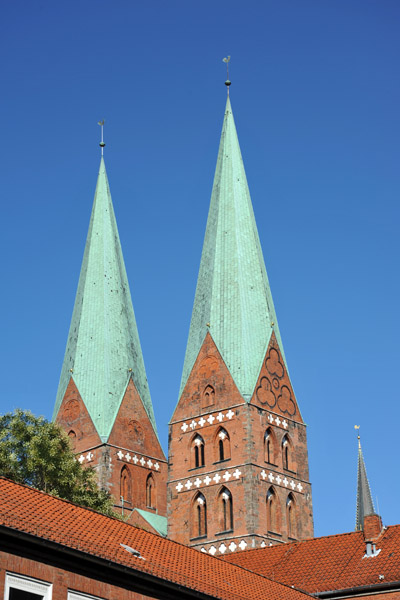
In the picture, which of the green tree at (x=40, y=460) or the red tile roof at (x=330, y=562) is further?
the green tree at (x=40, y=460)

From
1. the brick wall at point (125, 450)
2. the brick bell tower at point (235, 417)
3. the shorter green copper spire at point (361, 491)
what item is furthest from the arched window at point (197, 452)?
the shorter green copper spire at point (361, 491)

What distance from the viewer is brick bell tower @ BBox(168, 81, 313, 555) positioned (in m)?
58.5

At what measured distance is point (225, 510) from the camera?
58594 millimetres

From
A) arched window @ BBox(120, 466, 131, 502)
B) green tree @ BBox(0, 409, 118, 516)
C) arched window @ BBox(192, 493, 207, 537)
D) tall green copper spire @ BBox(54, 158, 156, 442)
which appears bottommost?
green tree @ BBox(0, 409, 118, 516)

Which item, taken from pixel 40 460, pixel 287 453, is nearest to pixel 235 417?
pixel 287 453

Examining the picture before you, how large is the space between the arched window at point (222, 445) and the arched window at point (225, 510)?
76.3 inches

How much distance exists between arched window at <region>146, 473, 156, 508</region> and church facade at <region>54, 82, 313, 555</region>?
0.28 ft

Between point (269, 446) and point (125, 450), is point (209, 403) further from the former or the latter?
point (125, 450)

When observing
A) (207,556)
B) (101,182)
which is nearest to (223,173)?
(101,182)

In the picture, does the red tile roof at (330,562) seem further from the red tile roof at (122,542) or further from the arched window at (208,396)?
the arched window at (208,396)

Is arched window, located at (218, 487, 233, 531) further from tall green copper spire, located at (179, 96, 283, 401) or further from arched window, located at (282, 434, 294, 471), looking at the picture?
tall green copper spire, located at (179, 96, 283, 401)

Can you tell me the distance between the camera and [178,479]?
61656mm

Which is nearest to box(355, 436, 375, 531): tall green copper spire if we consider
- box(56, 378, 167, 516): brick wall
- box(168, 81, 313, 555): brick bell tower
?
box(168, 81, 313, 555): brick bell tower

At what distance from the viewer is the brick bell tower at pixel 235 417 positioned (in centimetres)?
5847
